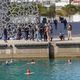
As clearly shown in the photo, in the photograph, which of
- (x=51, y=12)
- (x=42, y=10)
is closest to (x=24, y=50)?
(x=42, y=10)

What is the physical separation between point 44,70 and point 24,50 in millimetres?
5200

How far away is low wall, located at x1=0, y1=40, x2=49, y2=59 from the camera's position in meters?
44.5

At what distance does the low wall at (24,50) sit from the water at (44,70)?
0.90 m

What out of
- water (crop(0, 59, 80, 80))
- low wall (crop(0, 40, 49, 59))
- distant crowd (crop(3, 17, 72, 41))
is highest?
distant crowd (crop(3, 17, 72, 41))

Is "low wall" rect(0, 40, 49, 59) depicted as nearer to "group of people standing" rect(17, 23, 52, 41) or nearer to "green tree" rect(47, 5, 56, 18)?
"group of people standing" rect(17, 23, 52, 41)

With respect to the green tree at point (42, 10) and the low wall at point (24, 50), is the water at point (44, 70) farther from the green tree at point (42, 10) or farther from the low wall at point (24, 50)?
the green tree at point (42, 10)

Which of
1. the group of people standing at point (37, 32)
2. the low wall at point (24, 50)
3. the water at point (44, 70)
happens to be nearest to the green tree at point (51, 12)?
the group of people standing at point (37, 32)

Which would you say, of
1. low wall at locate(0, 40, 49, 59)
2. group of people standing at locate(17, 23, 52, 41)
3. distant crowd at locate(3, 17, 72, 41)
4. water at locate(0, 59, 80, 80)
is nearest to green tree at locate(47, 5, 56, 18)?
distant crowd at locate(3, 17, 72, 41)

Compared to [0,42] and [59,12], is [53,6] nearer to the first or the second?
[59,12]

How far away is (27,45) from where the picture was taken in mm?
44531

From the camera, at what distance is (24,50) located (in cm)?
4466

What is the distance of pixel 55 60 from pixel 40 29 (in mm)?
4574

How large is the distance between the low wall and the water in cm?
90

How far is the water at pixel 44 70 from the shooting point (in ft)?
120
